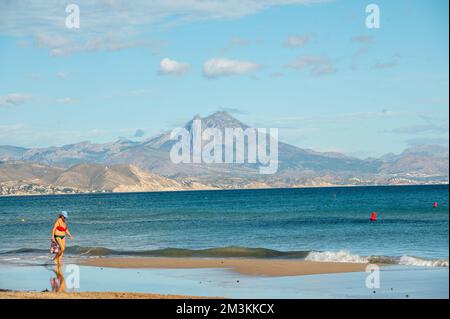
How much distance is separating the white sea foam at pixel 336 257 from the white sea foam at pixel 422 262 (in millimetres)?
1788

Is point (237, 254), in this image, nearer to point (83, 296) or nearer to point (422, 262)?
point (422, 262)

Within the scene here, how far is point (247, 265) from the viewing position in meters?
31.1

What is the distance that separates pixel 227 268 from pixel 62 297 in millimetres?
12062

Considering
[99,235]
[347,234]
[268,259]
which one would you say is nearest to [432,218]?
[347,234]

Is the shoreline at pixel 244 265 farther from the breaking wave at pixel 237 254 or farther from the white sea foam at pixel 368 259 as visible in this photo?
the breaking wave at pixel 237 254

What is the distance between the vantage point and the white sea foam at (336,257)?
32.9m

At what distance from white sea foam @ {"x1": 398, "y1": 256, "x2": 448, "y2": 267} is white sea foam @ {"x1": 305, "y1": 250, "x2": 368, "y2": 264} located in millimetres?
1788

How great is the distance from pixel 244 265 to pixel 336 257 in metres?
5.23

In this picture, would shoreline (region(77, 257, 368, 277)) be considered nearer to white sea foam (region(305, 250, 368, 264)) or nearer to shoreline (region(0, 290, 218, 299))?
white sea foam (region(305, 250, 368, 264))

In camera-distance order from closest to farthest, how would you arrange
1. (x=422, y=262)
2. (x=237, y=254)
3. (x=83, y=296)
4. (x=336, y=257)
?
(x=83, y=296), (x=422, y=262), (x=336, y=257), (x=237, y=254)

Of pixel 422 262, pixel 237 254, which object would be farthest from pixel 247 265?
pixel 422 262

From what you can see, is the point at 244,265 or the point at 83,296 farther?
the point at 244,265

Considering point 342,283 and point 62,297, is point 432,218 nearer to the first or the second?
point 342,283

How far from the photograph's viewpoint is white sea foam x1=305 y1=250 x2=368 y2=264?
32.9 meters
